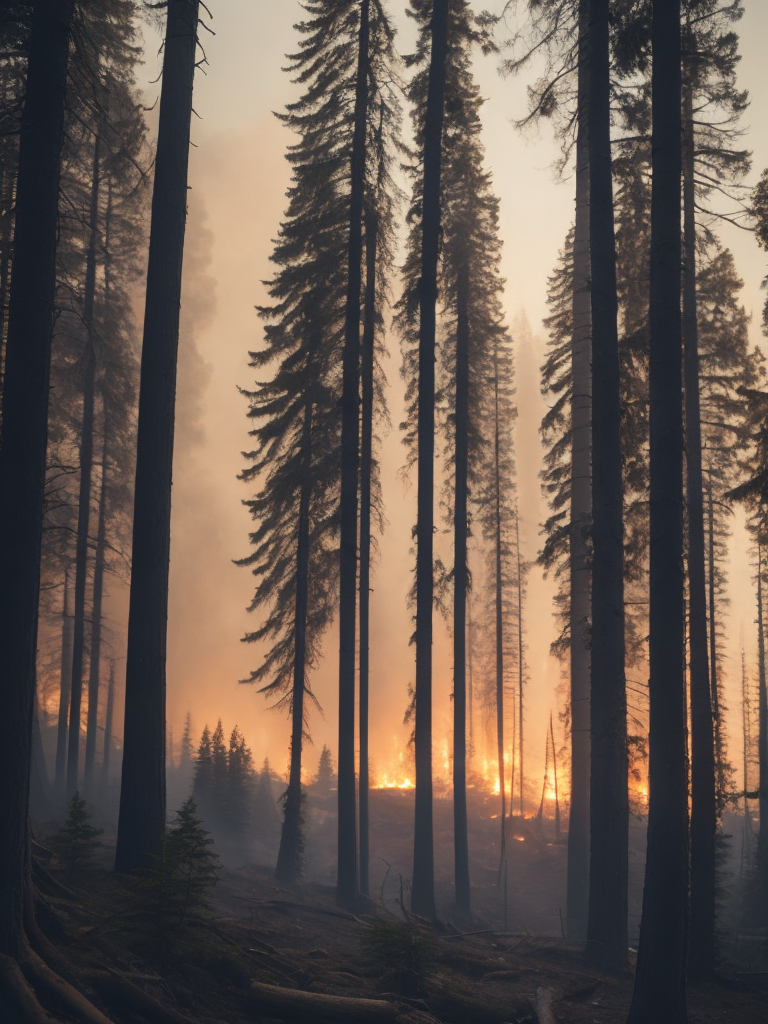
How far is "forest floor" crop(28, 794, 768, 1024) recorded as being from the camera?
233 inches

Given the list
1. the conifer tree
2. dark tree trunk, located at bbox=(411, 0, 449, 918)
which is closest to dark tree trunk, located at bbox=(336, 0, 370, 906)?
the conifer tree

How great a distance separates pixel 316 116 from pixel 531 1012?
17.8 metres

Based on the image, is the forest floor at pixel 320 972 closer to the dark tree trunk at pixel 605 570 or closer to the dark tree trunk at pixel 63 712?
the dark tree trunk at pixel 605 570

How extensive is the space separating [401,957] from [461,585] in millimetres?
12338

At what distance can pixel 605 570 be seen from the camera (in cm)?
1074

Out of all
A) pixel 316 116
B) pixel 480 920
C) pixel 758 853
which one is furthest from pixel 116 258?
pixel 758 853

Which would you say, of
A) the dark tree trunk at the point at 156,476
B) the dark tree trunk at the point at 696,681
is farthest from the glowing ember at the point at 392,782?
the dark tree trunk at the point at 156,476

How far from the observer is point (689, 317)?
13.5m

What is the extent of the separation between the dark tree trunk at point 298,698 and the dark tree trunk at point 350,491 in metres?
1.93

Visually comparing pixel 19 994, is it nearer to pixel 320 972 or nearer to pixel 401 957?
pixel 320 972

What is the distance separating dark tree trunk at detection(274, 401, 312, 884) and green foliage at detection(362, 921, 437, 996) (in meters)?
10.4

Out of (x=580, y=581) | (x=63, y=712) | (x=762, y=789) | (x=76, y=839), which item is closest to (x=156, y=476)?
(x=76, y=839)

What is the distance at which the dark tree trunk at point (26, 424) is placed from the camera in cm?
593

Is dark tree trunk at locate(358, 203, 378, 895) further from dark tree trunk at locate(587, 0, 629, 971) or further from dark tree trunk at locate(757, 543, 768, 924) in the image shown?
dark tree trunk at locate(757, 543, 768, 924)
